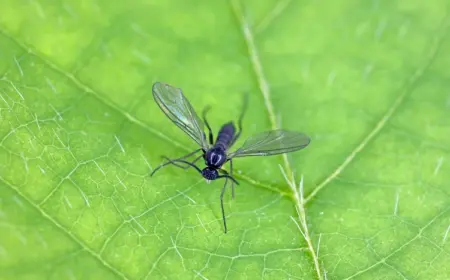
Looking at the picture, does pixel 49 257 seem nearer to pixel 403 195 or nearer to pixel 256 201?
pixel 256 201

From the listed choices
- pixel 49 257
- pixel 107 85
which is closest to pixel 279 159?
pixel 107 85

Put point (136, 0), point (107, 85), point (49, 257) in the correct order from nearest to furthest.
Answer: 1. point (49, 257)
2. point (107, 85)
3. point (136, 0)

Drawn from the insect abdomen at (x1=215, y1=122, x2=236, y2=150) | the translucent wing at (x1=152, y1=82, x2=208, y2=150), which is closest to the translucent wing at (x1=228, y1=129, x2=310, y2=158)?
the insect abdomen at (x1=215, y1=122, x2=236, y2=150)

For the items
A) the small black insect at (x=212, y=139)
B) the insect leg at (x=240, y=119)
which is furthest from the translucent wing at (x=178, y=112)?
the insect leg at (x=240, y=119)

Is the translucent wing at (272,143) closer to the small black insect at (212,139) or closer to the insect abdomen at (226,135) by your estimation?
the small black insect at (212,139)

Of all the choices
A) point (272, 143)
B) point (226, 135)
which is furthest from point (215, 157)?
point (272, 143)

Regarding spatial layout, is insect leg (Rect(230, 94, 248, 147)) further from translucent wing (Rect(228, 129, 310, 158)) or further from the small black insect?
translucent wing (Rect(228, 129, 310, 158))
